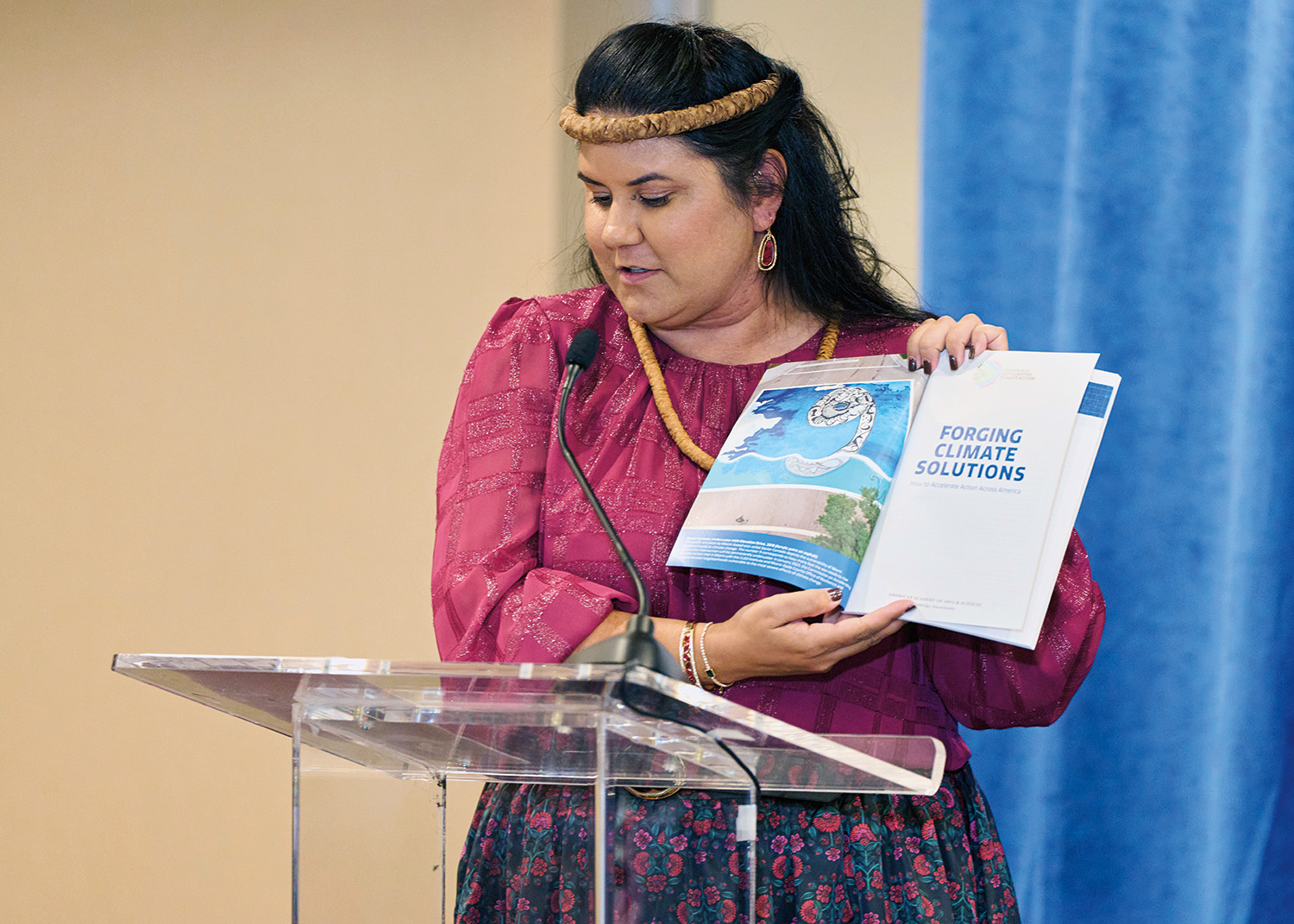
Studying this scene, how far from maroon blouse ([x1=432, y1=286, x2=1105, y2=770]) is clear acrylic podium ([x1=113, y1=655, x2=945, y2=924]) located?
301 millimetres

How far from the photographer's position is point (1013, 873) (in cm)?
199

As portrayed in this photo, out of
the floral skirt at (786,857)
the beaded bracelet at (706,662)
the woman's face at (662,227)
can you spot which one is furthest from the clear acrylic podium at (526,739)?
the woman's face at (662,227)

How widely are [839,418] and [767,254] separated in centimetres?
39

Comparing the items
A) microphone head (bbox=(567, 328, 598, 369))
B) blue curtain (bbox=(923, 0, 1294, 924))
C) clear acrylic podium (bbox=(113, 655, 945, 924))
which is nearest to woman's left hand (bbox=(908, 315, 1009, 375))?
microphone head (bbox=(567, 328, 598, 369))

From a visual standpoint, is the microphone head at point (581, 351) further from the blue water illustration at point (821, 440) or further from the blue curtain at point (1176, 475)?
the blue curtain at point (1176, 475)

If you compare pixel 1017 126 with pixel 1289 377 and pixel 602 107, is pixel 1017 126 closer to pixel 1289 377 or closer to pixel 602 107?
pixel 1289 377

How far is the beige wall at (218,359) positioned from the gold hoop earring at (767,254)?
1.03 metres

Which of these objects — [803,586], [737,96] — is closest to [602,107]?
[737,96]

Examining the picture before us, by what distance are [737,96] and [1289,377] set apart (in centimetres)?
105

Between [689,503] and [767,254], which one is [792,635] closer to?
[689,503]

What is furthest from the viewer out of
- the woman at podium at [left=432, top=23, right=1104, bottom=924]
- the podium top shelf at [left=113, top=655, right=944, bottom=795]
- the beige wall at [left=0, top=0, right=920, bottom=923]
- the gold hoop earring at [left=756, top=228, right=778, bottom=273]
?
the beige wall at [left=0, top=0, right=920, bottom=923]

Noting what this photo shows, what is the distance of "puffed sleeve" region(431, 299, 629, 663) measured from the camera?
4.08 ft

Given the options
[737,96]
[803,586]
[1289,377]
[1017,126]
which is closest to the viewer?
[803,586]

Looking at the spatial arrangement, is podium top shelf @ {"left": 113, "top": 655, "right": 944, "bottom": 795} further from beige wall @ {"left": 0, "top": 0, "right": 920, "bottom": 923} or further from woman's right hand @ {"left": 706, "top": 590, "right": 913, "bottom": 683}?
beige wall @ {"left": 0, "top": 0, "right": 920, "bottom": 923}
